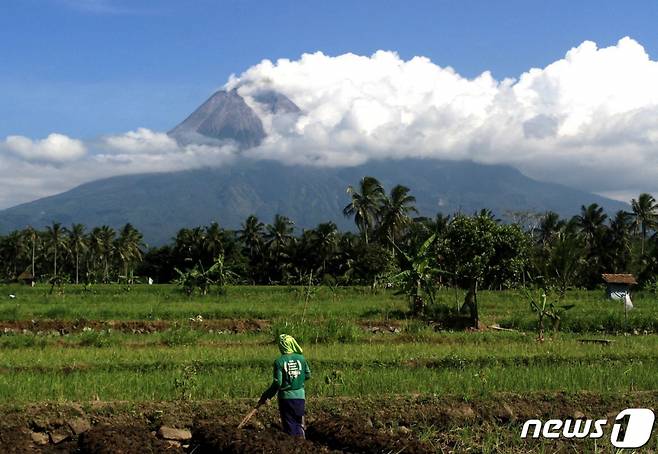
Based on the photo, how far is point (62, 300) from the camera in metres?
31.7

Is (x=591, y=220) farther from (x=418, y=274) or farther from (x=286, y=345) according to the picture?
(x=286, y=345)

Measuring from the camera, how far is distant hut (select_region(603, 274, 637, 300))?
3419 centimetres

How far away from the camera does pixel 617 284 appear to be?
3488cm

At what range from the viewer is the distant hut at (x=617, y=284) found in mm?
34188

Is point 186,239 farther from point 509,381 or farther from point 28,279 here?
point 509,381

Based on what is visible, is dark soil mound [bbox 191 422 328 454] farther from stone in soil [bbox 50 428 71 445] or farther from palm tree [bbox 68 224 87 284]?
palm tree [bbox 68 224 87 284]

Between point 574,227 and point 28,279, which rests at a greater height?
point 574,227

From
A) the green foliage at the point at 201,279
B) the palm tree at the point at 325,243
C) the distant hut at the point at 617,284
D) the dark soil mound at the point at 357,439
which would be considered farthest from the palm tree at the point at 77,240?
the dark soil mound at the point at 357,439

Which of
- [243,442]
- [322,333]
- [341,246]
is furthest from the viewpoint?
[341,246]

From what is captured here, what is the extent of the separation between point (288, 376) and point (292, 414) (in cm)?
53

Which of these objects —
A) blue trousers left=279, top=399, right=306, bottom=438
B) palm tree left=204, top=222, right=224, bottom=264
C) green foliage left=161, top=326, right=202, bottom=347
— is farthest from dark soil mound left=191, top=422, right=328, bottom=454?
palm tree left=204, top=222, right=224, bottom=264

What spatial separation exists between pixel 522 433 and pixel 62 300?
26.9 meters

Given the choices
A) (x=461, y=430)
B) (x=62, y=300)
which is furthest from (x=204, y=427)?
(x=62, y=300)

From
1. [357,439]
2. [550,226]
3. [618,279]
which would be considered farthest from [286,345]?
[550,226]
